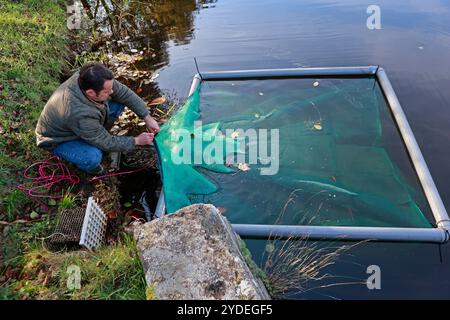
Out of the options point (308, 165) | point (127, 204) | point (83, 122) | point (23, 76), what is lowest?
point (127, 204)

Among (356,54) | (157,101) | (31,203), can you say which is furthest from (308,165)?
(356,54)

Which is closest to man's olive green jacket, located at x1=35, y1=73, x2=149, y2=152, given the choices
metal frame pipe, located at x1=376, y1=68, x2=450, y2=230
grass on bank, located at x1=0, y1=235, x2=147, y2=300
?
grass on bank, located at x1=0, y1=235, x2=147, y2=300

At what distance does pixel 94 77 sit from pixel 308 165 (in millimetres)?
2559

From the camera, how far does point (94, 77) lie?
3.59m

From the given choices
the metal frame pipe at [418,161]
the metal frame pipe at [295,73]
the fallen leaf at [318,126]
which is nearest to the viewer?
the metal frame pipe at [418,161]

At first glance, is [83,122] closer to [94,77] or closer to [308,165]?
[94,77]

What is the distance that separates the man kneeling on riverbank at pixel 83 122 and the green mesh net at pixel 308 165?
605 mm

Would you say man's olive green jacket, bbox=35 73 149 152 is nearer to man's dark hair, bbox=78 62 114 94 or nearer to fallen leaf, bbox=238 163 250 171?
man's dark hair, bbox=78 62 114 94

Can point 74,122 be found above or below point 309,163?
above

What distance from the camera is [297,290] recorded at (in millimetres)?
3240

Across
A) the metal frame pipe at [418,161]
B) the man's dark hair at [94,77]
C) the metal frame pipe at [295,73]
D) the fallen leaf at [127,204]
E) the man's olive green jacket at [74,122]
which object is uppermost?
the man's dark hair at [94,77]

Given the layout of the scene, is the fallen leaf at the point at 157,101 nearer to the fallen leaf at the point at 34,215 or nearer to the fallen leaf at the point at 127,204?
the fallen leaf at the point at 127,204

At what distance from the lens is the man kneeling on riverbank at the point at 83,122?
370 cm

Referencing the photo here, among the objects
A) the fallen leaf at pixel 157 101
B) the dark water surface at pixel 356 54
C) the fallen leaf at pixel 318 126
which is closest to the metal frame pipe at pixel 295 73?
the dark water surface at pixel 356 54
